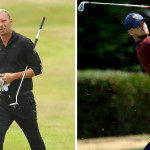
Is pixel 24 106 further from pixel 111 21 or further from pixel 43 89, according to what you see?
pixel 111 21

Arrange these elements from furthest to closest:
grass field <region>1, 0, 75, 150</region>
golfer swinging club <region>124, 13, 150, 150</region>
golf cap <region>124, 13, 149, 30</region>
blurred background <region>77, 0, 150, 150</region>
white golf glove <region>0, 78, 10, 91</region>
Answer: blurred background <region>77, 0, 150, 150</region>, grass field <region>1, 0, 75, 150</region>, white golf glove <region>0, 78, 10, 91</region>, golf cap <region>124, 13, 149, 30</region>, golfer swinging club <region>124, 13, 150, 150</region>

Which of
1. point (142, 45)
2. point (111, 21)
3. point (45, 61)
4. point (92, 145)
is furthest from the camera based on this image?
point (111, 21)

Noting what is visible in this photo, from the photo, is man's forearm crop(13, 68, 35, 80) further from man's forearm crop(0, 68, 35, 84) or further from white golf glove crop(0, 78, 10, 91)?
white golf glove crop(0, 78, 10, 91)

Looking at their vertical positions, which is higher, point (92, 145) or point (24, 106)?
point (24, 106)

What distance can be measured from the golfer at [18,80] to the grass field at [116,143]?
460cm

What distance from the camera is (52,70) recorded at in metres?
10.1

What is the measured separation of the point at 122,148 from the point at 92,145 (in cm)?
97

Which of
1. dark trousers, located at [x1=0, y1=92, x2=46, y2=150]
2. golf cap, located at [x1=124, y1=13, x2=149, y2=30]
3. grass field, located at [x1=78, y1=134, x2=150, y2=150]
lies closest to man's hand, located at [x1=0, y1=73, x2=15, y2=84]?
dark trousers, located at [x1=0, y1=92, x2=46, y2=150]

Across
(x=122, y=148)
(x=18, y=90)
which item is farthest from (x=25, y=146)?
(x=122, y=148)

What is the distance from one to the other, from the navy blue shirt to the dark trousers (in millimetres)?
141

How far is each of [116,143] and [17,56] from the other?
6.01m

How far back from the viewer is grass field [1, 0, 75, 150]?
7258 mm

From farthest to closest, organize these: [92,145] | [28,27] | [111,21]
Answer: [111,21]
[92,145]
[28,27]

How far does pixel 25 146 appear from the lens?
22.4 feet
